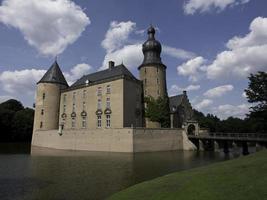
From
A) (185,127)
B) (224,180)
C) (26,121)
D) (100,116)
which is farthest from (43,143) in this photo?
(224,180)

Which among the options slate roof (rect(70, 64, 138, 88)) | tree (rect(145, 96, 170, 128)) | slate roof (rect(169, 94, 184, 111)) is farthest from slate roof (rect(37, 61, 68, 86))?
slate roof (rect(169, 94, 184, 111))

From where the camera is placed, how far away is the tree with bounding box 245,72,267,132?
3203 cm

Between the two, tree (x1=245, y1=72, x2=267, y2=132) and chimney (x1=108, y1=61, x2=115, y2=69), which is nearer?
tree (x1=245, y1=72, x2=267, y2=132)

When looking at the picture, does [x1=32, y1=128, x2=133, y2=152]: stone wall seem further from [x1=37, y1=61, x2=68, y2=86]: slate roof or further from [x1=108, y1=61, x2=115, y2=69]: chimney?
[x1=108, y1=61, x2=115, y2=69]: chimney

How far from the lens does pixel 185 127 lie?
37.6m

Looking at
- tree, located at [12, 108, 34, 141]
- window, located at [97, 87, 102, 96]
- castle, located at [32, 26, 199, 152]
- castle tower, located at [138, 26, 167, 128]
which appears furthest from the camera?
tree, located at [12, 108, 34, 141]

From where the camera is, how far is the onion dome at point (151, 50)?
40281 mm

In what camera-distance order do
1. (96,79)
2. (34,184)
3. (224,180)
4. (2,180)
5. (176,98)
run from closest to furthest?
1. (224,180)
2. (34,184)
3. (2,180)
4. (96,79)
5. (176,98)

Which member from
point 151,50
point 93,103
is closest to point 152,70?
point 151,50

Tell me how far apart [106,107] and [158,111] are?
7.33 m

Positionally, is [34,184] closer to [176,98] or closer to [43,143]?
[43,143]

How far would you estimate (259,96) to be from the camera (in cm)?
3206

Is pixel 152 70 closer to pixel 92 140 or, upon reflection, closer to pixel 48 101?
pixel 92 140

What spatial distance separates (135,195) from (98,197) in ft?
6.07
